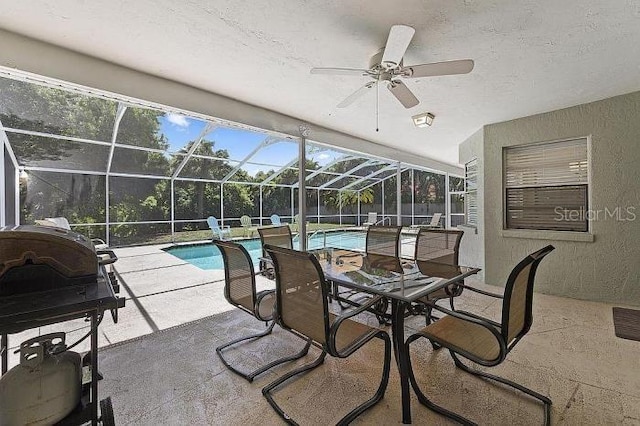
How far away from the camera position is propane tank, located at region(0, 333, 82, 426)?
3.51 ft

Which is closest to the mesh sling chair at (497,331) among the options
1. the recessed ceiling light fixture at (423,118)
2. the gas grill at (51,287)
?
the gas grill at (51,287)

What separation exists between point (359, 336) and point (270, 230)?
2076 millimetres

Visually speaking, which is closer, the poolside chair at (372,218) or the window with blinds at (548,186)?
the window with blinds at (548,186)

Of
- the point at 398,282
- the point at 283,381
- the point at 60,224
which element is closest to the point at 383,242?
the point at 398,282

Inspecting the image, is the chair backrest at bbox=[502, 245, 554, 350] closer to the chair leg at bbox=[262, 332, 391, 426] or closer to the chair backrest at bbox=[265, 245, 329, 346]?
the chair leg at bbox=[262, 332, 391, 426]

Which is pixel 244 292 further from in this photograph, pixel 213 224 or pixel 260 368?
pixel 213 224

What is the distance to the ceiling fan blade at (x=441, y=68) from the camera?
1.97 metres

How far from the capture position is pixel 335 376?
81.0 inches

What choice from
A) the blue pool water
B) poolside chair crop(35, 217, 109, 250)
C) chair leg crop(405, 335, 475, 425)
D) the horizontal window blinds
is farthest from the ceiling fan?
the blue pool water

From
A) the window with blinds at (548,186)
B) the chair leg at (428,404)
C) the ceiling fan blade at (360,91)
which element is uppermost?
the ceiling fan blade at (360,91)

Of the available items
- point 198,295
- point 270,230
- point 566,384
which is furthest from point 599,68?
point 198,295

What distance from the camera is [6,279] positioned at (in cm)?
110

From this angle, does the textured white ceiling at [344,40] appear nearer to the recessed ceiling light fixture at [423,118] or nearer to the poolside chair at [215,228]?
the recessed ceiling light fixture at [423,118]

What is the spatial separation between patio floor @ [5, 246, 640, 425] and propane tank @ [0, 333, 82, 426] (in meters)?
0.67
